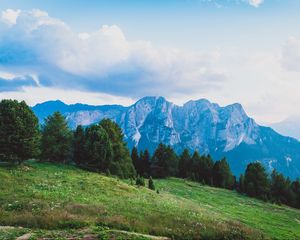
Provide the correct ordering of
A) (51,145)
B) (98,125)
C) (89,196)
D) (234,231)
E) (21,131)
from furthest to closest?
(98,125) → (51,145) → (21,131) → (89,196) → (234,231)

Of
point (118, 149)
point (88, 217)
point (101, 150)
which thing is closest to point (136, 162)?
point (118, 149)

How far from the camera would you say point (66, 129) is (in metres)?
68.1

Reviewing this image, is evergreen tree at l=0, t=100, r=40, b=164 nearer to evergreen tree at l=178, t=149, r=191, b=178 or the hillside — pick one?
the hillside

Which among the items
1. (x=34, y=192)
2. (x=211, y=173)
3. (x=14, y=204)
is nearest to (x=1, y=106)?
(x=34, y=192)

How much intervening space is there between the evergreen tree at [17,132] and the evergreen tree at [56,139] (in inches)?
399

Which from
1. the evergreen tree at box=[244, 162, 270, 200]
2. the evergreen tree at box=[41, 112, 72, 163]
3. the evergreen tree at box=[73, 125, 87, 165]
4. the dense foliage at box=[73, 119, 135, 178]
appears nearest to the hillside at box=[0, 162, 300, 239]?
the evergreen tree at box=[41, 112, 72, 163]

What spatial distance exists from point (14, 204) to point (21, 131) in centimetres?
2508

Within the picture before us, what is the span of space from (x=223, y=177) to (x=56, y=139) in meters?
58.3

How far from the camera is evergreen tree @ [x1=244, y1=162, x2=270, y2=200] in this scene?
89.8m

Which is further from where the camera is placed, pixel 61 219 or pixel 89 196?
pixel 89 196

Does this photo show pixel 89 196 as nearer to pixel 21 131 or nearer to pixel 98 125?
pixel 21 131

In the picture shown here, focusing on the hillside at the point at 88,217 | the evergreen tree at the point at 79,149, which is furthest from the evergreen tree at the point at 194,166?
the hillside at the point at 88,217

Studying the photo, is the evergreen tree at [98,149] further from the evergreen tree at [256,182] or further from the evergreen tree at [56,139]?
the evergreen tree at [256,182]

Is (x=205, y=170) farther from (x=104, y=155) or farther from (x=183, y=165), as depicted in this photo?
(x=104, y=155)
